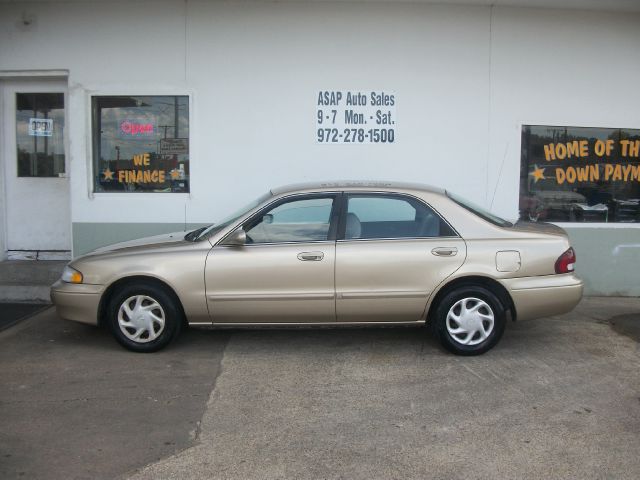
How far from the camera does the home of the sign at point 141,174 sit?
809 centimetres

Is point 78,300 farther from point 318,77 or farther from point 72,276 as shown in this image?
point 318,77

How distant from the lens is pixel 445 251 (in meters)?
5.30

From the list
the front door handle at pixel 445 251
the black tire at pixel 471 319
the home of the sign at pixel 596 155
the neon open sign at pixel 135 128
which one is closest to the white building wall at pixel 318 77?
the home of the sign at pixel 596 155

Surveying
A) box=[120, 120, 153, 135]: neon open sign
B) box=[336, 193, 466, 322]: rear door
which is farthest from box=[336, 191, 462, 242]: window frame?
box=[120, 120, 153, 135]: neon open sign

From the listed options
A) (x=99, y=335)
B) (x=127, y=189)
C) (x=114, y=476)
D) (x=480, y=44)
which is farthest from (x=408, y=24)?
(x=114, y=476)

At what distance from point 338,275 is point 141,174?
4.03m

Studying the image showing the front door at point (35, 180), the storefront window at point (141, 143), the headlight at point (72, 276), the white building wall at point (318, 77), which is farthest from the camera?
the front door at point (35, 180)

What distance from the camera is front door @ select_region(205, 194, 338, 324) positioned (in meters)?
5.27

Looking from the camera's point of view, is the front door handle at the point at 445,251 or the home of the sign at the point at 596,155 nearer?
the front door handle at the point at 445,251

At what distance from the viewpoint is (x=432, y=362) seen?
5.29 meters

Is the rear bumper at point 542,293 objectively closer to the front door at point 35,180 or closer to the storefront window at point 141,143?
the storefront window at point 141,143

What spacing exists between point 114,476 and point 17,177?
6.41 metres

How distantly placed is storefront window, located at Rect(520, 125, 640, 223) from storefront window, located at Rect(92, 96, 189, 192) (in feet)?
15.4

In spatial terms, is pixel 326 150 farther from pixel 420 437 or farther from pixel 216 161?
pixel 420 437
